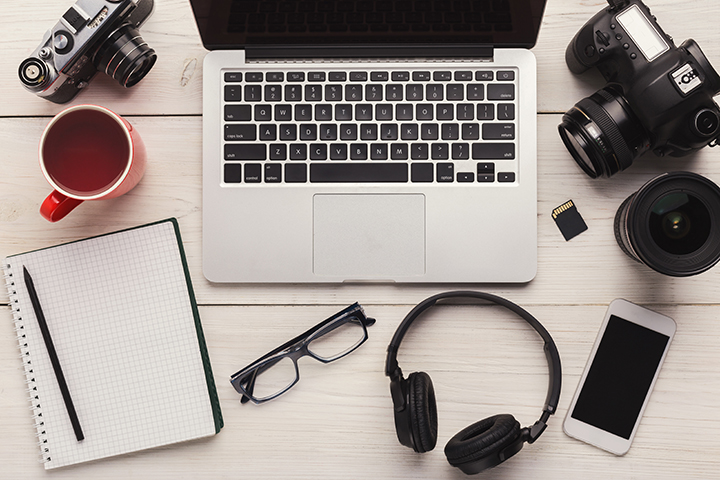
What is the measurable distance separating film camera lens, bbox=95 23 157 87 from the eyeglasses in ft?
1.49

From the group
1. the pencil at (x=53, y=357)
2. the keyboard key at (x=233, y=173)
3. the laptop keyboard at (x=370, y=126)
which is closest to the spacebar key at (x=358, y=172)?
the laptop keyboard at (x=370, y=126)

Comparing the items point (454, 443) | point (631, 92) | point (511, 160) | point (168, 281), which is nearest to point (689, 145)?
point (631, 92)

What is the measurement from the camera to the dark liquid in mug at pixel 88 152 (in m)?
0.70

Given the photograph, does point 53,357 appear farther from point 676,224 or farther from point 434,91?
point 676,224

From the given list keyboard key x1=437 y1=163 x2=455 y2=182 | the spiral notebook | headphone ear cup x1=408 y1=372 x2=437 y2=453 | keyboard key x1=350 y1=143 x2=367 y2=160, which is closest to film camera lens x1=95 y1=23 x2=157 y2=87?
the spiral notebook

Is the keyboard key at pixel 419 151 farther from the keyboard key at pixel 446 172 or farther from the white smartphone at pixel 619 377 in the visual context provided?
the white smartphone at pixel 619 377

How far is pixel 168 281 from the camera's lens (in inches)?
29.8

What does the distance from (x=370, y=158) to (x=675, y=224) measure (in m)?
0.42

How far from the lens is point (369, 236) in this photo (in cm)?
73

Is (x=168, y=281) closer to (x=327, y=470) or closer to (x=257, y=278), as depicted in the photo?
(x=257, y=278)

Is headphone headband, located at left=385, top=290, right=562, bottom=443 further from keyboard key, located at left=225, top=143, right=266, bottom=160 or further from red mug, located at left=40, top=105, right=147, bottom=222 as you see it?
red mug, located at left=40, top=105, right=147, bottom=222

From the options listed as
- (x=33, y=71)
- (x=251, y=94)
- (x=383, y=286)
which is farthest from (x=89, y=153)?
(x=383, y=286)

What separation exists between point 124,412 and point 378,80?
606 mm

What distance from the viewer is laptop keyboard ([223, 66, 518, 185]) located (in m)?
0.73
